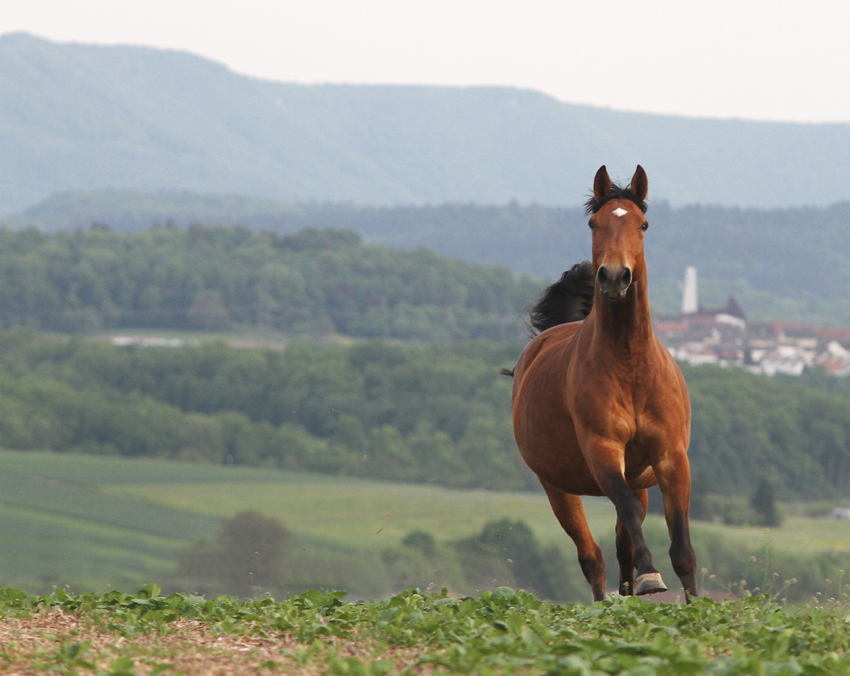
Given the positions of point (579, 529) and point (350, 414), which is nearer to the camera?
point (579, 529)

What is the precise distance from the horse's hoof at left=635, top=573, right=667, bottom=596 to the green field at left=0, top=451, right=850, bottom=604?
2490 inches

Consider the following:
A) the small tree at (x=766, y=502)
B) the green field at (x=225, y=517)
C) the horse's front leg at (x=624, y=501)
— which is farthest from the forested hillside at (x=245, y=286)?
the horse's front leg at (x=624, y=501)

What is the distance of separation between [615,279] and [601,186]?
103 centimetres

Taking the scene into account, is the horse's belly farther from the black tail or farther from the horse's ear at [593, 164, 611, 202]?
the black tail

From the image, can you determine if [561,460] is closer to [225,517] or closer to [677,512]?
[677,512]

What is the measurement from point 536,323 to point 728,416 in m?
105

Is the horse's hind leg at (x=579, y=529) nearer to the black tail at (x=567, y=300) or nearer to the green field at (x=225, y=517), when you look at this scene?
the black tail at (x=567, y=300)

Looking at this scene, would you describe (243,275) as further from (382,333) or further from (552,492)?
(552,492)

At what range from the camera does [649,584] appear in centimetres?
711

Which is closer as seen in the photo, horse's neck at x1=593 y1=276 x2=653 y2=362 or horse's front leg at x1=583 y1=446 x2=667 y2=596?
horse's front leg at x1=583 y1=446 x2=667 y2=596

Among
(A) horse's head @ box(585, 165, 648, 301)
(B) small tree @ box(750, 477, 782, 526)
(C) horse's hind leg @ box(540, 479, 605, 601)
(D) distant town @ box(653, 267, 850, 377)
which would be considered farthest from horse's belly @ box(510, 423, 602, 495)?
(D) distant town @ box(653, 267, 850, 377)

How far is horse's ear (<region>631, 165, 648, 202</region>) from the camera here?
7.74 metres

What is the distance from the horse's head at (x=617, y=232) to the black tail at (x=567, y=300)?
299 cm

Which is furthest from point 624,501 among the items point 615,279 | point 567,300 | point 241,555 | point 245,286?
point 245,286
